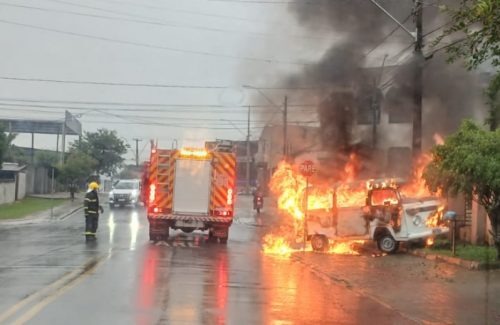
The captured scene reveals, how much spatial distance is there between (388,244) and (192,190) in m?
5.75

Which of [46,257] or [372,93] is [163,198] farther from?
[372,93]

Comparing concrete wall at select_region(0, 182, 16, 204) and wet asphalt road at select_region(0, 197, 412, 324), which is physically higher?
concrete wall at select_region(0, 182, 16, 204)

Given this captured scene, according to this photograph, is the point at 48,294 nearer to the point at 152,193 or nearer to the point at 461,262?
the point at 461,262

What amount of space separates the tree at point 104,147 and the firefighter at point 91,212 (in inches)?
1883

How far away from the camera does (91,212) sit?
58.5ft

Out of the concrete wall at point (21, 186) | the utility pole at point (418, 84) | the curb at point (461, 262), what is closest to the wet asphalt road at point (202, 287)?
the curb at point (461, 262)

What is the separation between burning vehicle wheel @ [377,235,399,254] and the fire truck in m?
4.54

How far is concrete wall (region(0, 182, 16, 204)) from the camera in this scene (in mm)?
36906

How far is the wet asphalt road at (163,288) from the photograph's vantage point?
7.49 meters

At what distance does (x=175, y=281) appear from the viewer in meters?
10.2

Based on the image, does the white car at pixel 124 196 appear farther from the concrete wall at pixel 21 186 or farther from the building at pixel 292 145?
the building at pixel 292 145

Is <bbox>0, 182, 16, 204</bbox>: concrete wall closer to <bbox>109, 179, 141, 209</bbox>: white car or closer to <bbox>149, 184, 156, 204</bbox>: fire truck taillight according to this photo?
<bbox>109, 179, 141, 209</bbox>: white car

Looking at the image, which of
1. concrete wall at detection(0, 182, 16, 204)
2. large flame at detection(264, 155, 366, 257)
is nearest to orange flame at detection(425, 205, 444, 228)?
large flame at detection(264, 155, 366, 257)

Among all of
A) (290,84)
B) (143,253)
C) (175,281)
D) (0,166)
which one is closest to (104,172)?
(0,166)
